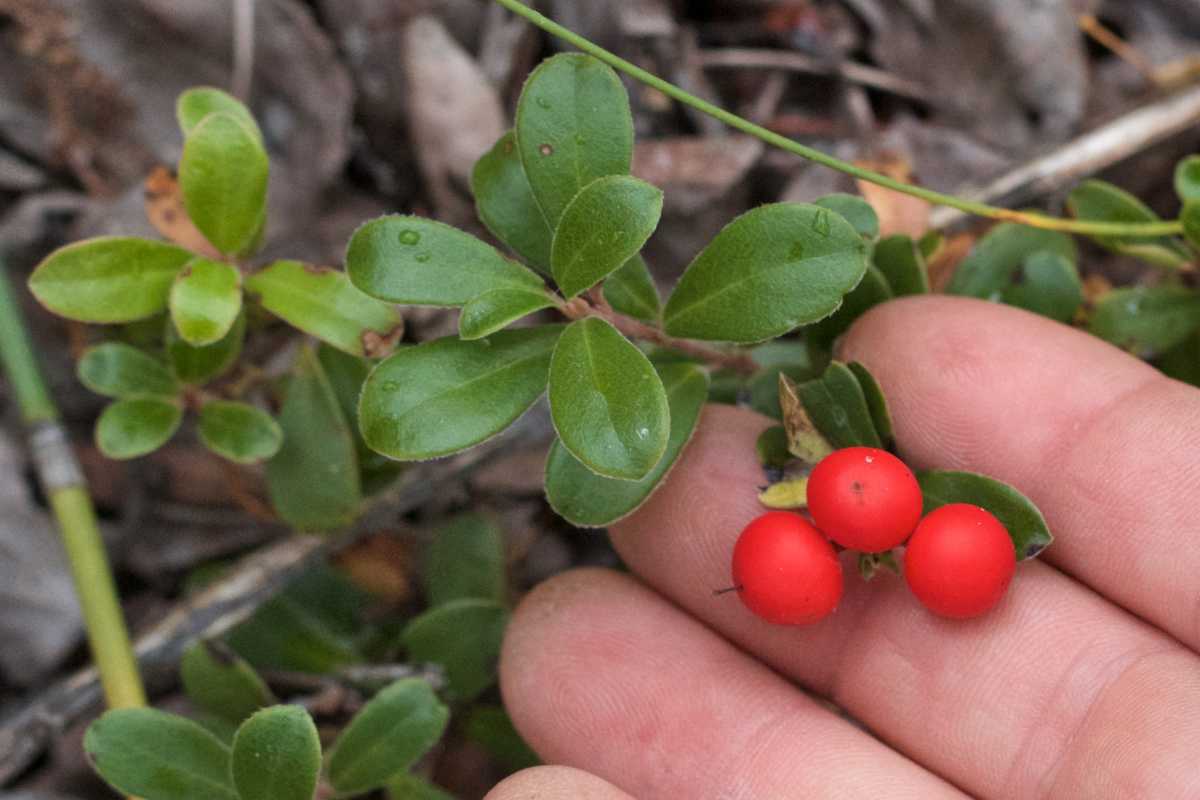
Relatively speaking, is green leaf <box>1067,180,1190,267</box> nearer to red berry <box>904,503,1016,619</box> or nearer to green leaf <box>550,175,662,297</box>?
red berry <box>904,503,1016,619</box>

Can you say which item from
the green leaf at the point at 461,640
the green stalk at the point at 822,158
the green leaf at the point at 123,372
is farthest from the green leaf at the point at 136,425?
the green stalk at the point at 822,158

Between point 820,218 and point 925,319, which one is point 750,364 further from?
point 820,218

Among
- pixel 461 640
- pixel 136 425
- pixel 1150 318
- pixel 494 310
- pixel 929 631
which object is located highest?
pixel 494 310

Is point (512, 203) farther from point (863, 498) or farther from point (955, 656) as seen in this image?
point (955, 656)

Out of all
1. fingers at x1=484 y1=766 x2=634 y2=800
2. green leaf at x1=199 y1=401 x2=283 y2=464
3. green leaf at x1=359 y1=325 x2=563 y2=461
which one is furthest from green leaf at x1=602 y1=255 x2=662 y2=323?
fingers at x1=484 y1=766 x2=634 y2=800

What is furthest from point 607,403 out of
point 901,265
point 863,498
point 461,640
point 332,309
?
point 461,640

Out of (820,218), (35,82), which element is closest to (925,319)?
(820,218)
